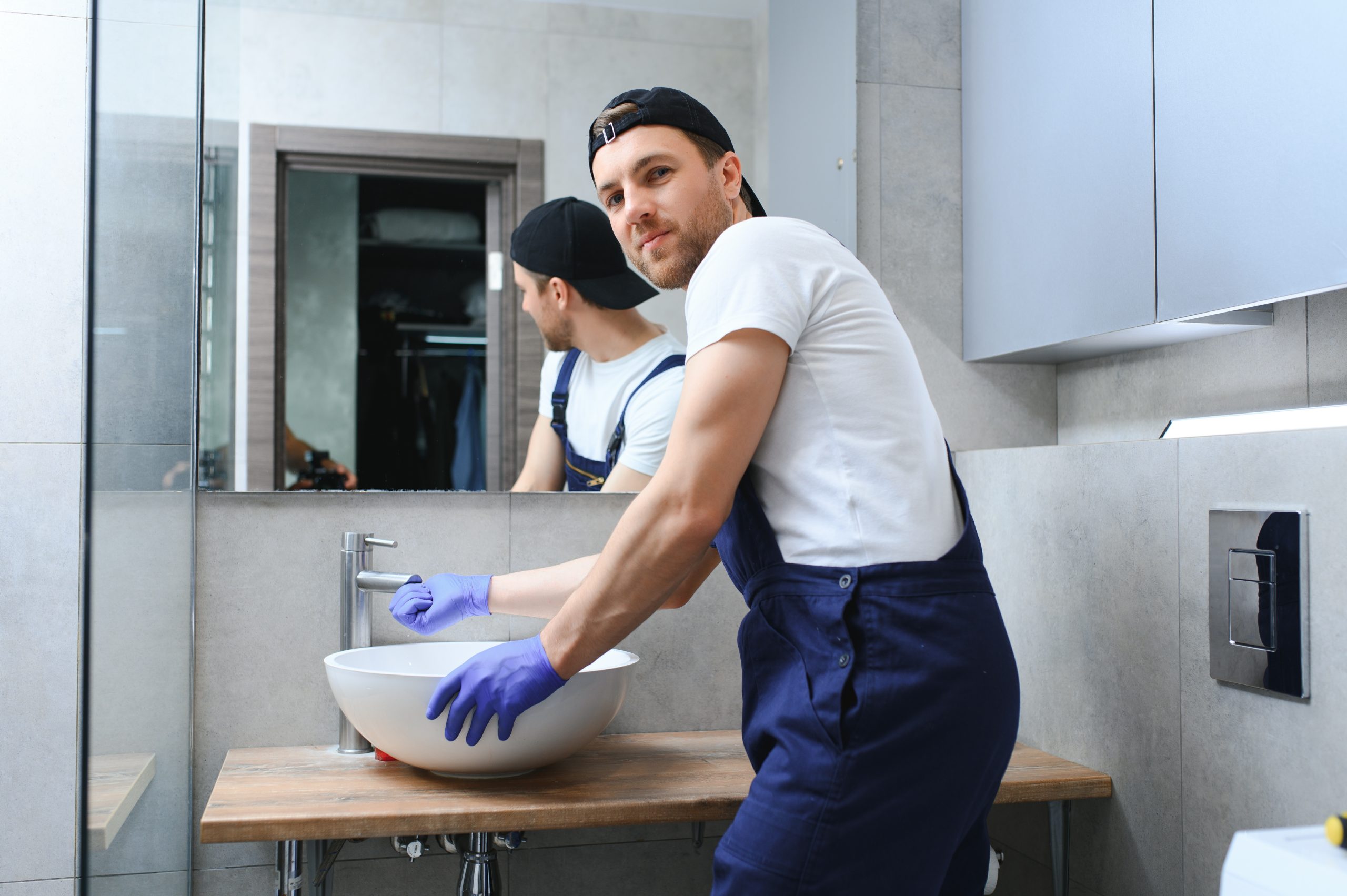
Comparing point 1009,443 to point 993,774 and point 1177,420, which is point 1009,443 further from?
point 993,774

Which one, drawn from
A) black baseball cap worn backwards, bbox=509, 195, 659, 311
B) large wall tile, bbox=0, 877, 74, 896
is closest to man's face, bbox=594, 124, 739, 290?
black baseball cap worn backwards, bbox=509, 195, 659, 311

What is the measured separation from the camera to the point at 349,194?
5.17 feet

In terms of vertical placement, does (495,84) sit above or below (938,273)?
above

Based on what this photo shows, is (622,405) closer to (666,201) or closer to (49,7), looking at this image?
(666,201)

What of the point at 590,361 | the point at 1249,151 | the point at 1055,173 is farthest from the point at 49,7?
the point at 1249,151

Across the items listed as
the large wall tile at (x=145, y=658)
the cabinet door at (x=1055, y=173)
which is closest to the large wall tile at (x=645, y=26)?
the cabinet door at (x=1055, y=173)

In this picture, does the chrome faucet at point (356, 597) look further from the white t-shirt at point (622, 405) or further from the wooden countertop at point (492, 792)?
the white t-shirt at point (622, 405)

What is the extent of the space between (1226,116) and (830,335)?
1.94 feet

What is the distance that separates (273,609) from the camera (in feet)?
5.08

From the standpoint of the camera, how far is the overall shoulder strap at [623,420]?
1.64 meters

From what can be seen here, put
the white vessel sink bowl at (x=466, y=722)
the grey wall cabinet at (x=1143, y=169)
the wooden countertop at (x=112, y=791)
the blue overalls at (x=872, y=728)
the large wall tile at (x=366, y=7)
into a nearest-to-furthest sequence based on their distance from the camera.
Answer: the wooden countertop at (x=112, y=791) → the blue overalls at (x=872, y=728) → the grey wall cabinet at (x=1143, y=169) → the white vessel sink bowl at (x=466, y=722) → the large wall tile at (x=366, y=7)

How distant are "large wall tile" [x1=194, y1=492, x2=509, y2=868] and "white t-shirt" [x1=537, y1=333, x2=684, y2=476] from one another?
0.27 m

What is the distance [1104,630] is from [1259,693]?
0.28 metres

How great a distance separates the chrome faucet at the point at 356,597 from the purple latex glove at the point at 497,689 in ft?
0.99
